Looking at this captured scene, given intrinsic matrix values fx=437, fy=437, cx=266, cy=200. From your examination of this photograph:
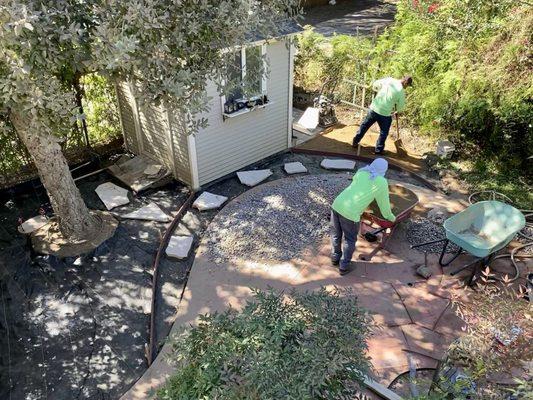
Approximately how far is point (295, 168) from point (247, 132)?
1217 mm

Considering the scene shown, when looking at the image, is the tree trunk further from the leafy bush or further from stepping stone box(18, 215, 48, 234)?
the leafy bush

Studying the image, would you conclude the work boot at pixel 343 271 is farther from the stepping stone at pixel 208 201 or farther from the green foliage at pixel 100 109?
the green foliage at pixel 100 109

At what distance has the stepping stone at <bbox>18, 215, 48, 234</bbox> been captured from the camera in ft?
Result: 23.6

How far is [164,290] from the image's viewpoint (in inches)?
248

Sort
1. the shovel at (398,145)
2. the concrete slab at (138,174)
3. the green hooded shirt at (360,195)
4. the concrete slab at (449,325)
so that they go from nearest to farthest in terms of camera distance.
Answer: the concrete slab at (449,325) → the green hooded shirt at (360,195) → the concrete slab at (138,174) → the shovel at (398,145)

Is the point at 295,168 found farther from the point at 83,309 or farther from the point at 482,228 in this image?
the point at 83,309

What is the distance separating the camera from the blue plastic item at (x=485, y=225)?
19.6 feet

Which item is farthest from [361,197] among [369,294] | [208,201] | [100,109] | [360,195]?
[100,109]

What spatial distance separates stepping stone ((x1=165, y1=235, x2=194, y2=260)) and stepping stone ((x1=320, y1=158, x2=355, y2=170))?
3.35 meters

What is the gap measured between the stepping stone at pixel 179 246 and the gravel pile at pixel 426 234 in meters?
3.55

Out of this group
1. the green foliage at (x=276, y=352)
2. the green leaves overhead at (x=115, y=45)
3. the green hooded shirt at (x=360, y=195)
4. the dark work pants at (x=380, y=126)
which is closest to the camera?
the green foliage at (x=276, y=352)

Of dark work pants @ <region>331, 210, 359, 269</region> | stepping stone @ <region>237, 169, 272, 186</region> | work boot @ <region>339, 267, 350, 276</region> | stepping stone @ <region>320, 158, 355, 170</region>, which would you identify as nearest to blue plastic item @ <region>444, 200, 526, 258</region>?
dark work pants @ <region>331, 210, 359, 269</region>

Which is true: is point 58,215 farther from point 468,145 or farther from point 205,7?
point 468,145

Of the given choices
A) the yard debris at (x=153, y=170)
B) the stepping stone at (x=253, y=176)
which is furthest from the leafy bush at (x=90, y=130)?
the stepping stone at (x=253, y=176)
